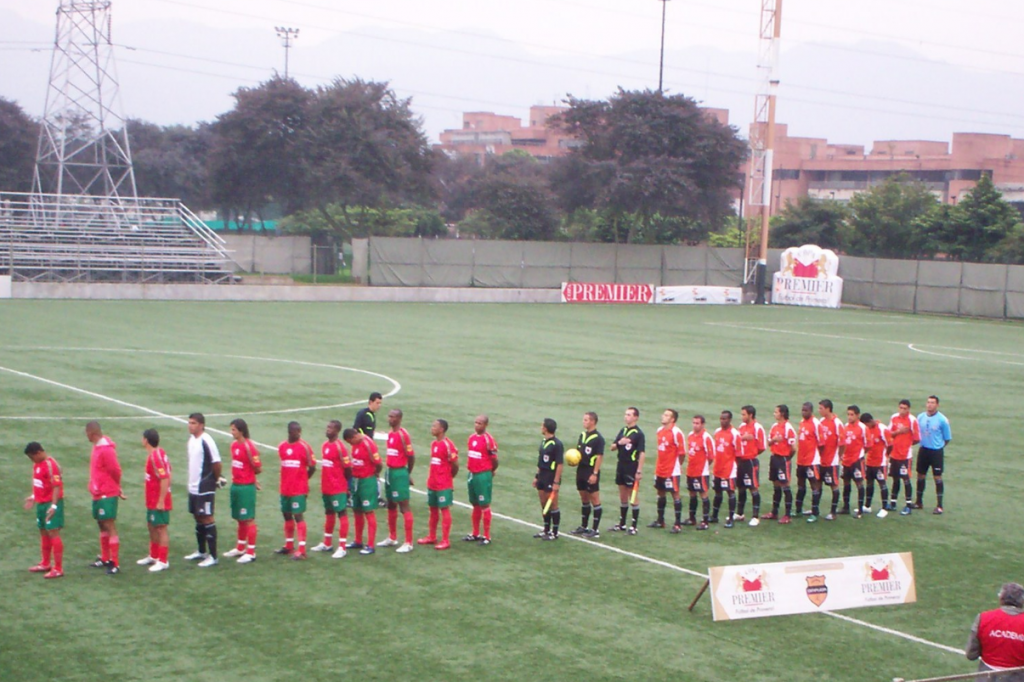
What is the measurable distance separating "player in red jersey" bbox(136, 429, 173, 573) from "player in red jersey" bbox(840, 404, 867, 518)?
9.72 m

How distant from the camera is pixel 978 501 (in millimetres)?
18047

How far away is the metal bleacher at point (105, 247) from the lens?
53938 millimetres

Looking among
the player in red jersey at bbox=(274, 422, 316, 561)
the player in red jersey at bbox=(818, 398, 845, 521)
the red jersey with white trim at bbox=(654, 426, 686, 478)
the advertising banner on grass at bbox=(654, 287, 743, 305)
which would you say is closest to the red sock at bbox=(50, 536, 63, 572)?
the player in red jersey at bbox=(274, 422, 316, 561)

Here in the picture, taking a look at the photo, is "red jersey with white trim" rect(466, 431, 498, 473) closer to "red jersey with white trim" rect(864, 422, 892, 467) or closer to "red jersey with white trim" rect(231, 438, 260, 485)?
"red jersey with white trim" rect(231, 438, 260, 485)

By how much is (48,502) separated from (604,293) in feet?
173

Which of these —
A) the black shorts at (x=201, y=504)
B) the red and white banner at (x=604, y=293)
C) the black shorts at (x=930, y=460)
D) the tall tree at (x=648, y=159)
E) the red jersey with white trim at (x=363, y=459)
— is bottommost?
the black shorts at (x=201, y=504)

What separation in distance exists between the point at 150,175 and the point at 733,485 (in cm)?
9222

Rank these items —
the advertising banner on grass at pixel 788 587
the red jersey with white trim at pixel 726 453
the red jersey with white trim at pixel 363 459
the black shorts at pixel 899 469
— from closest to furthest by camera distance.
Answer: the advertising banner on grass at pixel 788 587 < the red jersey with white trim at pixel 363 459 < the red jersey with white trim at pixel 726 453 < the black shorts at pixel 899 469

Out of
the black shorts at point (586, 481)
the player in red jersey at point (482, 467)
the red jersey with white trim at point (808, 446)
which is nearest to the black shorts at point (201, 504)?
the player in red jersey at point (482, 467)

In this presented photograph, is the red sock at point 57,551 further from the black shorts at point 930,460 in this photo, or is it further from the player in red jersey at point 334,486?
the black shorts at point 930,460

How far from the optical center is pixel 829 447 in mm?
16547

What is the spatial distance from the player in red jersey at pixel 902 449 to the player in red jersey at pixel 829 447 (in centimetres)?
118

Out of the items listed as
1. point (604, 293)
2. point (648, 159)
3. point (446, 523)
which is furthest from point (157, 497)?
point (648, 159)

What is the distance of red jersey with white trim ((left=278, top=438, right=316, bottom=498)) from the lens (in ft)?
44.6
